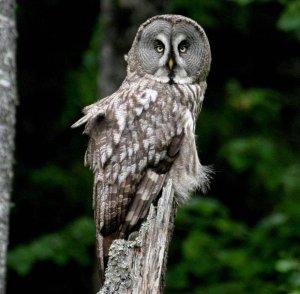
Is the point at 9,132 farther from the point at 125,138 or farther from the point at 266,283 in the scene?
the point at 266,283

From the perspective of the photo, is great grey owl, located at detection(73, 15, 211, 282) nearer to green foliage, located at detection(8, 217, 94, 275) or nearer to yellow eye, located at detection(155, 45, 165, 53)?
yellow eye, located at detection(155, 45, 165, 53)

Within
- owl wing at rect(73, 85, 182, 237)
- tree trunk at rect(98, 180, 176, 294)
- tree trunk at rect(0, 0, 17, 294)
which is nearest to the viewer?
tree trunk at rect(98, 180, 176, 294)

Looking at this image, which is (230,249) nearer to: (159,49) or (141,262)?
(159,49)

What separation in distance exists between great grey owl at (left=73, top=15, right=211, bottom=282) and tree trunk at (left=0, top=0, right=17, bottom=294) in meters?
0.40

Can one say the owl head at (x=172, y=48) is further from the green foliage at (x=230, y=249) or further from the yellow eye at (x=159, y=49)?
the green foliage at (x=230, y=249)

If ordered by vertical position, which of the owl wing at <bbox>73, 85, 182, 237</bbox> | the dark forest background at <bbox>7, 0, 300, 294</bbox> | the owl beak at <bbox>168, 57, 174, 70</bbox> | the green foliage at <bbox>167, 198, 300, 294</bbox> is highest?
the dark forest background at <bbox>7, 0, 300, 294</bbox>

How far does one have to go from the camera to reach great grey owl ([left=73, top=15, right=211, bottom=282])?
557 cm

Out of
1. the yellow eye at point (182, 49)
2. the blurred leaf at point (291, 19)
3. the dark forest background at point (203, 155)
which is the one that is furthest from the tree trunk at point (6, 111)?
the dark forest background at point (203, 155)

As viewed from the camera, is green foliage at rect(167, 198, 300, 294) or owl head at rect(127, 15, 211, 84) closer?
owl head at rect(127, 15, 211, 84)

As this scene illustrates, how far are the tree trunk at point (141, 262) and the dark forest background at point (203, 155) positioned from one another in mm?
4354

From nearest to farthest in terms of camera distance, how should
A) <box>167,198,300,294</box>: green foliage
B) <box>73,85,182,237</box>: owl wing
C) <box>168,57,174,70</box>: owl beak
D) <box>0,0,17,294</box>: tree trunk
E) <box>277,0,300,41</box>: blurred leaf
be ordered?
<box>0,0,17,294</box>: tree trunk, <box>73,85,182,237</box>: owl wing, <box>168,57,174,70</box>: owl beak, <box>277,0,300,41</box>: blurred leaf, <box>167,198,300,294</box>: green foliage

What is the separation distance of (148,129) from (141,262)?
111 cm

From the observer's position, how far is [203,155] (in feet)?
33.9

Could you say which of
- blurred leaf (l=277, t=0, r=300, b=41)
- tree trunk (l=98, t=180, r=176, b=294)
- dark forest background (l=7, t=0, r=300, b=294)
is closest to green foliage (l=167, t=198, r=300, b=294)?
dark forest background (l=7, t=0, r=300, b=294)
